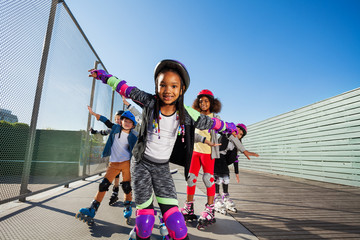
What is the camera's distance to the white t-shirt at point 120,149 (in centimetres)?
280

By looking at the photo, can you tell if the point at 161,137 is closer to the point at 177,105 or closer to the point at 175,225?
the point at 177,105

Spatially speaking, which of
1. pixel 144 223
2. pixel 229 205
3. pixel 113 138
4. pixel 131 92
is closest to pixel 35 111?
pixel 113 138

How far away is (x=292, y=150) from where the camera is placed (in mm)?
8828

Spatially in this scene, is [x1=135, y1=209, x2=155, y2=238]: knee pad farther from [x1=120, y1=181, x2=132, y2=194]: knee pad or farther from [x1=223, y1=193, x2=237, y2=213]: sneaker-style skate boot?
[x1=223, y1=193, x2=237, y2=213]: sneaker-style skate boot

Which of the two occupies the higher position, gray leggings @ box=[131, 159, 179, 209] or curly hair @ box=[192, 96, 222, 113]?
curly hair @ box=[192, 96, 222, 113]

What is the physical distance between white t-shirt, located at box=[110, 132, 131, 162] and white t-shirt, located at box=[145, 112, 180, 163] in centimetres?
146

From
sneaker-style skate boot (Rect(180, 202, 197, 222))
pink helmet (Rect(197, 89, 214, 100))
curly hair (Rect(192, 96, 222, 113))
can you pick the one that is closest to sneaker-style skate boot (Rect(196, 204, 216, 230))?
sneaker-style skate boot (Rect(180, 202, 197, 222))

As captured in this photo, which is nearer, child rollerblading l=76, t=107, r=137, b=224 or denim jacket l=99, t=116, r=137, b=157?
child rollerblading l=76, t=107, r=137, b=224

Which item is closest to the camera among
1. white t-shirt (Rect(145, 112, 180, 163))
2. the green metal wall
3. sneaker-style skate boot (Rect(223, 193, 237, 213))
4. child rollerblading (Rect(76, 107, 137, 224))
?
white t-shirt (Rect(145, 112, 180, 163))

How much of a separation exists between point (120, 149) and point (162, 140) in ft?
5.13

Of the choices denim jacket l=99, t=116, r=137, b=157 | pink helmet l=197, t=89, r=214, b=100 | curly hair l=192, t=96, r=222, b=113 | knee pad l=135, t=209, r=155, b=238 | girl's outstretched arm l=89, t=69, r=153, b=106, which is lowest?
knee pad l=135, t=209, r=155, b=238

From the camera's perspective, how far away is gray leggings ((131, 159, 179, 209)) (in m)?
1.42

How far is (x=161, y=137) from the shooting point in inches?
61.3

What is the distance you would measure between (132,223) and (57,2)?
3589 millimetres
